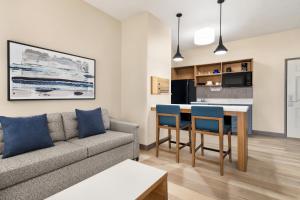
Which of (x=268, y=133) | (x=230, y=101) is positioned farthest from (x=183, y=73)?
(x=268, y=133)

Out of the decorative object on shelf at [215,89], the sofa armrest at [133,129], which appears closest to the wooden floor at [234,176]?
the sofa armrest at [133,129]

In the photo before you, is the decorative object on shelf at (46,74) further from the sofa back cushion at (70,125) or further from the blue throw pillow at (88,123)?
the blue throw pillow at (88,123)

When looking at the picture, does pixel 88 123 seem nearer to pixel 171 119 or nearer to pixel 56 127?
pixel 56 127

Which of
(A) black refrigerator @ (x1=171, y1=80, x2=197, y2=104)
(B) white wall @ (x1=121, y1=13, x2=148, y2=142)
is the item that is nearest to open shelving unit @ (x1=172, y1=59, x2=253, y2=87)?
(A) black refrigerator @ (x1=171, y1=80, x2=197, y2=104)

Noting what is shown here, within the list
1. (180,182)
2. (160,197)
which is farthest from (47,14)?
(180,182)

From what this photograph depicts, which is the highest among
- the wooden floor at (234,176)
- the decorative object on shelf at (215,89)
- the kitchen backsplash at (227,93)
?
the decorative object on shelf at (215,89)

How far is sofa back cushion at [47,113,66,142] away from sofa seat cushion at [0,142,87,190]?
10.4 inches

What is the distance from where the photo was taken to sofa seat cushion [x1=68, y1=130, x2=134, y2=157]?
6.59 ft

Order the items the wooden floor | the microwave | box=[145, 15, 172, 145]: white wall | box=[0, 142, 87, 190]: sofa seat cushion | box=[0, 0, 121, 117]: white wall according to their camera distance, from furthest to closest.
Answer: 1. the microwave
2. box=[145, 15, 172, 145]: white wall
3. box=[0, 0, 121, 117]: white wall
4. the wooden floor
5. box=[0, 142, 87, 190]: sofa seat cushion

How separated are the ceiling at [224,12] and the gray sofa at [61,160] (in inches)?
88.5

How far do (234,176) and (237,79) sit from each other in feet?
10.4

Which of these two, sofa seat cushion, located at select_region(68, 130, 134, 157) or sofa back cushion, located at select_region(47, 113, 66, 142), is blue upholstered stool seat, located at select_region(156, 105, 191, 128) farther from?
sofa back cushion, located at select_region(47, 113, 66, 142)

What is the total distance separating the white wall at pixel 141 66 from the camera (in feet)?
10.5

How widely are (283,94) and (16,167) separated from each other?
212 inches
